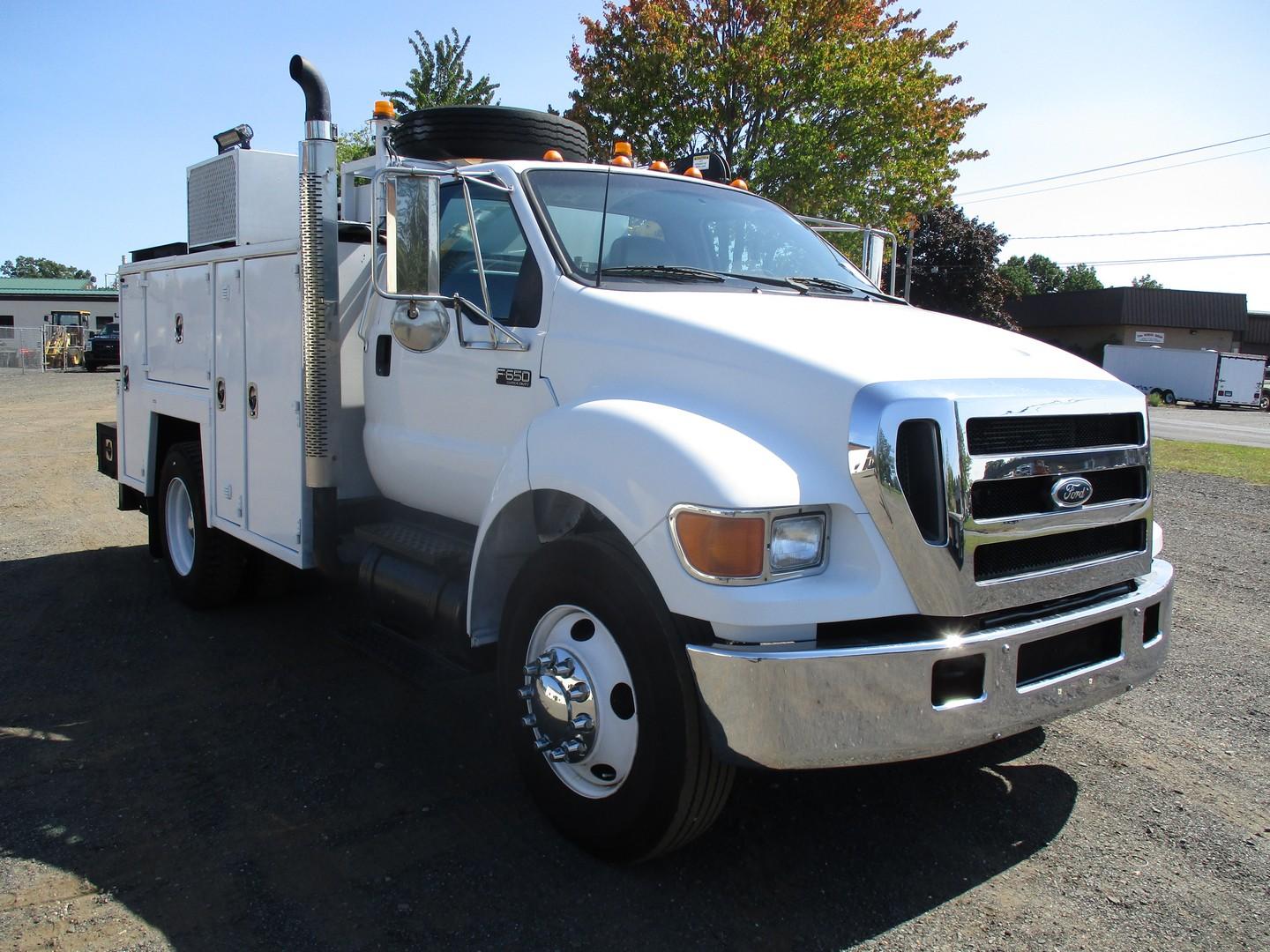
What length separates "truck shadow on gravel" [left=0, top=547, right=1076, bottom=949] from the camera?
116 inches

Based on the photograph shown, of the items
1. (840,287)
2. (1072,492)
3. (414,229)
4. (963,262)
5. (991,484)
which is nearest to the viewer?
(991,484)

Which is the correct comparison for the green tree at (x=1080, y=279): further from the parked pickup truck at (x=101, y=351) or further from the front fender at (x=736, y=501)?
the front fender at (x=736, y=501)

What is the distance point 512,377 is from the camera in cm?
384

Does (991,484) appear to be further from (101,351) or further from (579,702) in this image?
(101,351)

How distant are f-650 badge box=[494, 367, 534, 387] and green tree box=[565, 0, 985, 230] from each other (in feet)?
40.3

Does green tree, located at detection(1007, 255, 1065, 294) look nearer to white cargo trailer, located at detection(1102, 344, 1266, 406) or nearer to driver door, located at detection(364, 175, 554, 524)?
white cargo trailer, located at detection(1102, 344, 1266, 406)

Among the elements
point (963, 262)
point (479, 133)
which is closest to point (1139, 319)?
point (963, 262)

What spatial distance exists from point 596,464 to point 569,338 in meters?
0.73

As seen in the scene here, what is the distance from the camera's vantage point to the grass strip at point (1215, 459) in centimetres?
1262

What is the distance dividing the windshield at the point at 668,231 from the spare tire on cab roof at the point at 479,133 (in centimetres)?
109

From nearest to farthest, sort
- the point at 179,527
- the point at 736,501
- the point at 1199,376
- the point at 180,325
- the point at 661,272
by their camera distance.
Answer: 1. the point at 736,501
2. the point at 661,272
3. the point at 180,325
4. the point at 179,527
5. the point at 1199,376

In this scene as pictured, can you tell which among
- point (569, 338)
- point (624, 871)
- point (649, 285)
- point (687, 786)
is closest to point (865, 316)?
point (649, 285)

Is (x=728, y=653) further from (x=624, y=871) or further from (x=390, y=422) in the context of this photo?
(x=390, y=422)

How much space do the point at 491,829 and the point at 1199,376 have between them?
44.6m
